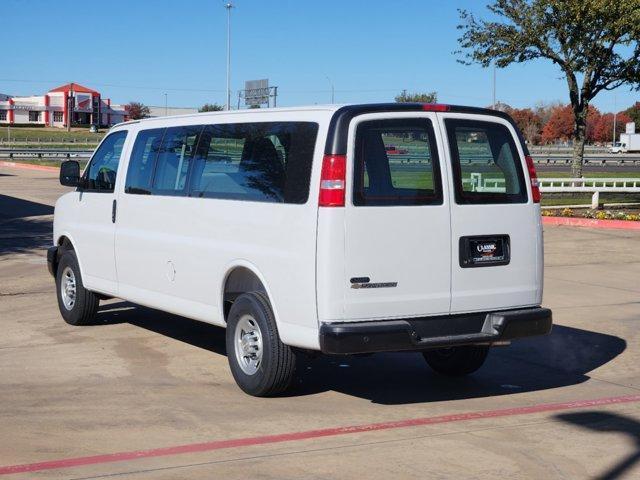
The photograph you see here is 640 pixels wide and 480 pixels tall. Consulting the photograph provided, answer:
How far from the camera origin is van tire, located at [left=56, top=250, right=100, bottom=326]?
10.0 metres

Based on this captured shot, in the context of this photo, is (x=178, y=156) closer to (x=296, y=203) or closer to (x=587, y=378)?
(x=296, y=203)

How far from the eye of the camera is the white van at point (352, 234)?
653 centimetres

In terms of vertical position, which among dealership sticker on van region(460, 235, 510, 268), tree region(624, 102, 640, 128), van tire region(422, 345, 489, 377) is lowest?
van tire region(422, 345, 489, 377)

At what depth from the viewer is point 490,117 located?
739 centimetres

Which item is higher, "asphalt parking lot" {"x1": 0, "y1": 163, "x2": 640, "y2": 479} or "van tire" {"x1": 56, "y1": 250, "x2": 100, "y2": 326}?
"van tire" {"x1": 56, "y1": 250, "x2": 100, "y2": 326}

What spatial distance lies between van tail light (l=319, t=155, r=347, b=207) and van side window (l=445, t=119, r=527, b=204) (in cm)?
93

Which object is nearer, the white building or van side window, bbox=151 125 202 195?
van side window, bbox=151 125 202 195

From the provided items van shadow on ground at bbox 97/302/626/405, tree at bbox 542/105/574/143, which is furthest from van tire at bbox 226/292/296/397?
tree at bbox 542/105/574/143

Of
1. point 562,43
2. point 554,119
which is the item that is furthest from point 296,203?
point 554,119

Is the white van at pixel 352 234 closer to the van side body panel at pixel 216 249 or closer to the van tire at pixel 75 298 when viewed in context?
the van side body panel at pixel 216 249

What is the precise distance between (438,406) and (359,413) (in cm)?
66

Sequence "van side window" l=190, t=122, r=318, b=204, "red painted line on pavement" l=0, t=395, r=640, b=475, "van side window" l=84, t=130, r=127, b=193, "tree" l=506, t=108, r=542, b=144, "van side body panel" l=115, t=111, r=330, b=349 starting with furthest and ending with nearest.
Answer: "tree" l=506, t=108, r=542, b=144 → "van side window" l=84, t=130, r=127, b=193 → "van side window" l=190, t=122, r=318, b=204 → "van side body panel" l=115, t=111, r=330, b=349 → "red painted line on pavement" l=0, t=395, r=640, b=475

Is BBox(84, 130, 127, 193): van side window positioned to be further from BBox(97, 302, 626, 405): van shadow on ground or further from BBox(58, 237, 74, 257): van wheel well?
BBox(97, 302, 626, 405): van shadow on ground

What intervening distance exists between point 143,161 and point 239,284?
1.99 m
